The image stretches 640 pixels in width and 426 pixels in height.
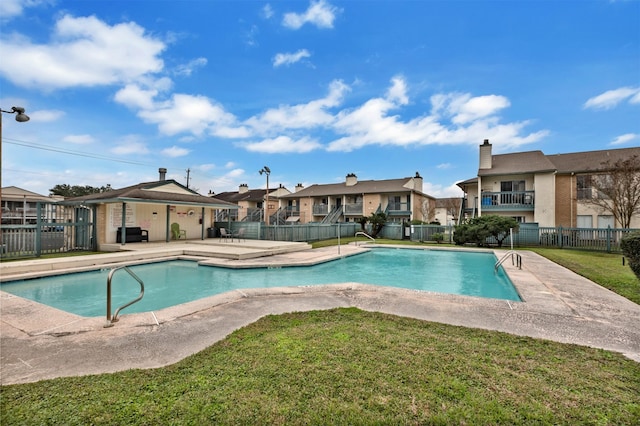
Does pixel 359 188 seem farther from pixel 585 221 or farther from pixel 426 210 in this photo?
pixel 585 221

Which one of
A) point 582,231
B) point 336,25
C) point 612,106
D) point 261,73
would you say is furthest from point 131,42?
point 582,231

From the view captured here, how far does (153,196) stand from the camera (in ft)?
59.7

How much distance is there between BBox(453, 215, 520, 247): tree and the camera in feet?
62.1

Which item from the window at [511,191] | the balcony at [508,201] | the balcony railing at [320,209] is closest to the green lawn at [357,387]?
the balcony at [508,201]

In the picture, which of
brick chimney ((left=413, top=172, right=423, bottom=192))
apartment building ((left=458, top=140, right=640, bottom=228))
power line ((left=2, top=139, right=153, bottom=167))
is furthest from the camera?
brick chimney ((left=413, top=172, right=423, bottom=192))

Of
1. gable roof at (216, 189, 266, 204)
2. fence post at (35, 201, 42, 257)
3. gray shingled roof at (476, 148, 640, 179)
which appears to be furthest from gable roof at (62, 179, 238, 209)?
gray shingled roof at (476, 148, 640, 179)

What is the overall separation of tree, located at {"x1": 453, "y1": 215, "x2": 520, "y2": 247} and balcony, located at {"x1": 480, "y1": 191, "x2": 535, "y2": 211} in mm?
3964

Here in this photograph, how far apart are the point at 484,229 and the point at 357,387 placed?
1967 cm

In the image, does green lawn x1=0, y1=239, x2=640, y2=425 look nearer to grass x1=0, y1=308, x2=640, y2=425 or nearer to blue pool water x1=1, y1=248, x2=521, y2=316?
grass x1=0, y1=308, x2=640, y2=425

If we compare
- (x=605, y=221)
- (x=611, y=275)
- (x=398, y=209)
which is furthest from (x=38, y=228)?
(x=605, y=221)

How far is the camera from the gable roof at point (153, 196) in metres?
16.4

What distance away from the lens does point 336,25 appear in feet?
47.4

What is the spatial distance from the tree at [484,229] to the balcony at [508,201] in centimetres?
396

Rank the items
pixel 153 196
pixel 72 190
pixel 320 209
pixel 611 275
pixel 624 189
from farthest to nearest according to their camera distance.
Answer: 1. pixel 72 190
2. pixel 320 209
3. pixel 153 196
4. pixel 624 189
5. pixel 611 275
